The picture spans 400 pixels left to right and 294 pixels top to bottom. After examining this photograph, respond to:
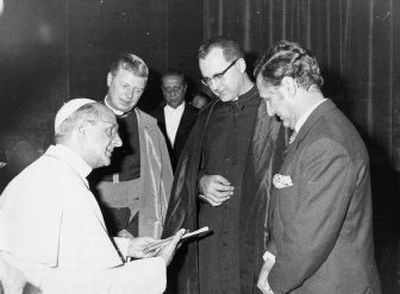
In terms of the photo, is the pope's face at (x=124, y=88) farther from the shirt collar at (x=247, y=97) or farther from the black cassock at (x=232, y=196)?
the shirt collar at (x=247, y=97)

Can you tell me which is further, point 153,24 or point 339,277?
point 153,24

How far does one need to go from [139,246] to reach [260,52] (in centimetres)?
420

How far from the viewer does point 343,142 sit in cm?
200

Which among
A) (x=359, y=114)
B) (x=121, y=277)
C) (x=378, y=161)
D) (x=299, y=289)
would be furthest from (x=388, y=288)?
(x=121, y=277)

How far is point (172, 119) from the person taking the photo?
5996mm

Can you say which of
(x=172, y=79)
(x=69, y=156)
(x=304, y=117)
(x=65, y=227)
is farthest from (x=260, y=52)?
(x=65, y=227)

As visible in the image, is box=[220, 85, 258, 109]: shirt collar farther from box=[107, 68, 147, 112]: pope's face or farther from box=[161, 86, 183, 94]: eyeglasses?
box=[161, 86, 183, 94]: eyeglasses

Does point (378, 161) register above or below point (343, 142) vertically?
below

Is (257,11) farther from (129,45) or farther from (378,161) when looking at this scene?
(378,161)

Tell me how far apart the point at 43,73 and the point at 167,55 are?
1663 millimetres

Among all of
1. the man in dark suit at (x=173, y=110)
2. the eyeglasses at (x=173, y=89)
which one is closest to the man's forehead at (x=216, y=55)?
the man in dark suit at (x=173, y=110)

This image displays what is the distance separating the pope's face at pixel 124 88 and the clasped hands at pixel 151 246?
1212 millimetres

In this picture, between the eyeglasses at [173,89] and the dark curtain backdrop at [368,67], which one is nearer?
the dark curtain backdrop at [368,67]

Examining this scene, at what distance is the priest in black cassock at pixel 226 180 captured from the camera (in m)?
3.04
